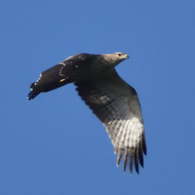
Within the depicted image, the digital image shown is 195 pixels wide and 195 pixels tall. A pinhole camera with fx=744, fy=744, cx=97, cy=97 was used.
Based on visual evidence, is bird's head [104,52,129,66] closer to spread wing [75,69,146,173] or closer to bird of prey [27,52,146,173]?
bird of prey [27,52,146,173]

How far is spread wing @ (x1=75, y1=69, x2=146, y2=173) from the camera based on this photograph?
18.3m

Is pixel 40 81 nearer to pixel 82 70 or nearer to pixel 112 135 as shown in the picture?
pixel 82 70

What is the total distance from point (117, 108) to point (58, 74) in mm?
1964

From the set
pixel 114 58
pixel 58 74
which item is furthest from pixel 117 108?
pixel 58 74

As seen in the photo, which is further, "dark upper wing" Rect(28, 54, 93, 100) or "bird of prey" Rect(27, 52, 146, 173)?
Answer: "bird of prey" Rect(27, 52, 146, 173)

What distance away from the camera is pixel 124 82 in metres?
18.8

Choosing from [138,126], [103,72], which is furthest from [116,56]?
[138,126]

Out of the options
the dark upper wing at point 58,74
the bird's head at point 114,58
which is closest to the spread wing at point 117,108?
the bird's head at point 114,58

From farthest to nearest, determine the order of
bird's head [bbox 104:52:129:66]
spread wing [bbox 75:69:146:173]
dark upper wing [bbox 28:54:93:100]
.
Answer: spread wing [bbox 75:69:146:173]
bird's head [bbox 104:52:129:66]
dark upper wing [bbox 28:54:93:100]

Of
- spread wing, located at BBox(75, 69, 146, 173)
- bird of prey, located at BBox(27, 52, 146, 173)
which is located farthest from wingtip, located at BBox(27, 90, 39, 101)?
spread wing, located at BBox(75, 69, 146, 173)

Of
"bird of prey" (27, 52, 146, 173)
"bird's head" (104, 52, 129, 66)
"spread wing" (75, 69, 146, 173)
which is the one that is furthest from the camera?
"spread wing" (75, 69, 146, 173)

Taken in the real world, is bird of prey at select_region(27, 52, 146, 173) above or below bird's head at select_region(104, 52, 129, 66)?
below

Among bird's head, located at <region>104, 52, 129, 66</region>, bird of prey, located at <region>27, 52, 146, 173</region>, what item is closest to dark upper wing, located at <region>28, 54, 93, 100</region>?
bird of prey, located at <region>27, 52, 146, 173</region>

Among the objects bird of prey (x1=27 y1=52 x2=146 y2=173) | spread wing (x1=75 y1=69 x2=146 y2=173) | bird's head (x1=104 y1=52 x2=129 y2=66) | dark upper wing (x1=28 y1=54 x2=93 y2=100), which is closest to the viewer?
dark upper wing (x1=28 y1=54 x2=93 y2=100)
